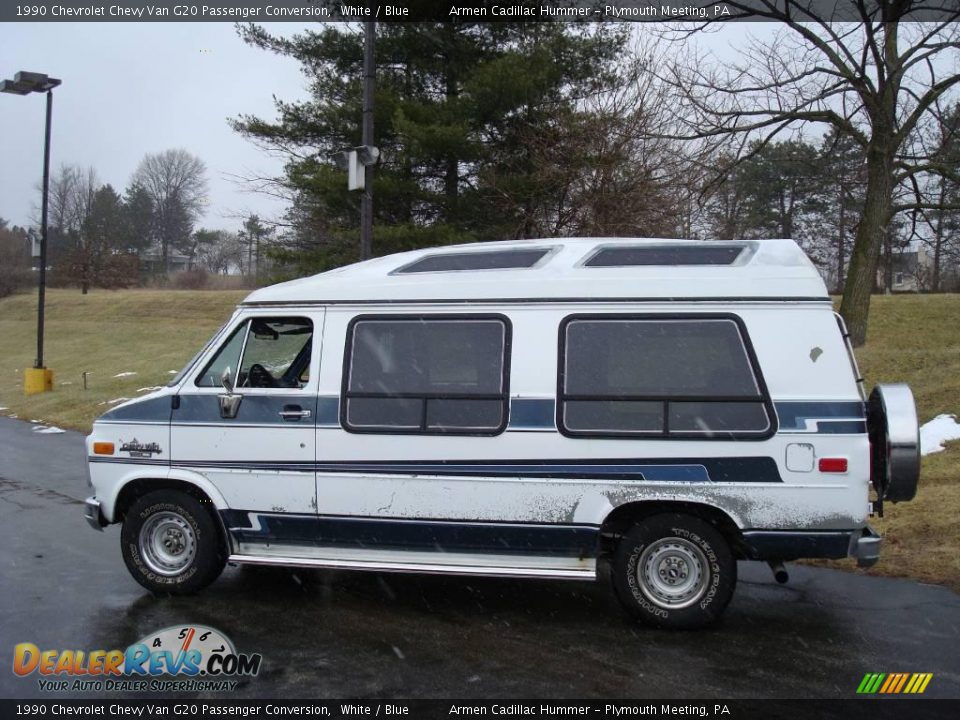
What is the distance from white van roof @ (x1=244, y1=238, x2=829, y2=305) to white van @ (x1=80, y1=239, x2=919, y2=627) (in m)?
0.02

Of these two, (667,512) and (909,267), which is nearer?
(667,512)

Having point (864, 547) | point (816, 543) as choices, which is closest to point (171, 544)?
point (816, 543)

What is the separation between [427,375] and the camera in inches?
236

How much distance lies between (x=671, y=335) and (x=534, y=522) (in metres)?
1.54

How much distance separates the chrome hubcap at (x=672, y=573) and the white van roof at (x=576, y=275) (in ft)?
5.42

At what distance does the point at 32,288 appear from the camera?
195 ft

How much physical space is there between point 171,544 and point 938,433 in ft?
30.1

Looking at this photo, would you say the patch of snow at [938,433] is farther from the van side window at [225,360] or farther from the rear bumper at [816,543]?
the van side window at [225,360]

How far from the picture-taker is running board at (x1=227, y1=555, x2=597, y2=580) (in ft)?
18.6

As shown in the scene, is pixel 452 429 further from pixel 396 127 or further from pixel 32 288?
pixel 32 288

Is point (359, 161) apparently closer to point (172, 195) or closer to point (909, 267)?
point (909, 267)

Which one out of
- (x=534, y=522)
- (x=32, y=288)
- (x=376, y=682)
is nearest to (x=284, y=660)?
(x=376, y=682)

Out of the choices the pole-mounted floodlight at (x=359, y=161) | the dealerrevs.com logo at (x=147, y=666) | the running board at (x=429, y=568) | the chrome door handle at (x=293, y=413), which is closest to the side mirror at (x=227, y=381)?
the chrome door handle at (x=293, y=413)

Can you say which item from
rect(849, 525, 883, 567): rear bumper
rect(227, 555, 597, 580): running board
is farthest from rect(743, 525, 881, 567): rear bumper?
rect(227, 555, 597, 580): running board
